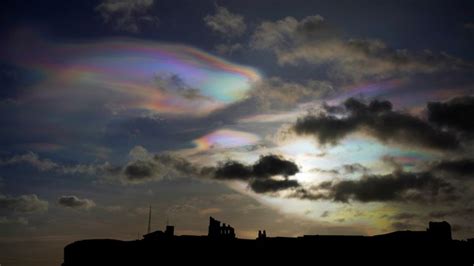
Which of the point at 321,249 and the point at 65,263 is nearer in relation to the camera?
the point at 321,249

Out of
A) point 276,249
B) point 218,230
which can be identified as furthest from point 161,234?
point 276,249

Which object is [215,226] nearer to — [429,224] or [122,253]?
[122,253]

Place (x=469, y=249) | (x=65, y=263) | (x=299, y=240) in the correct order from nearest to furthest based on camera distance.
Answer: (x=469, y=249)
(x=299, y=240)
(x=65, y=263)

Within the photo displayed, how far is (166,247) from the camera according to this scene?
4122cm

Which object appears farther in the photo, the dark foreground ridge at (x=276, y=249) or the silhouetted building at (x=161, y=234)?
the silhouetted building at (x=161, y=234)

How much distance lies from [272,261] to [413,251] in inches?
461

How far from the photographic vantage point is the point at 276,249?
39656 mm

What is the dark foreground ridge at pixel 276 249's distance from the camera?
3694 cm

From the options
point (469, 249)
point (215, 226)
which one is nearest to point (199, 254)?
point (215, 226)

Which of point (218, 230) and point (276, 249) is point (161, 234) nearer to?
point (218, 230)

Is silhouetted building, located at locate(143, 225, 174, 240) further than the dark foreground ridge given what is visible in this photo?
Yes

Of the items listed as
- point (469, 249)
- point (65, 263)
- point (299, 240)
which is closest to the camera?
point (469, 249)

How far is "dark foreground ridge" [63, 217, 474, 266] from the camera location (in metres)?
36.9

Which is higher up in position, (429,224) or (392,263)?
(429,224)
